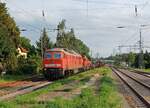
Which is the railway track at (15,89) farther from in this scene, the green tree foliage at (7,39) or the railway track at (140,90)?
the green tree foliage at (7,39)

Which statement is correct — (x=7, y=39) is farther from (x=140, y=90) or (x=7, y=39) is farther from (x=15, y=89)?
(x=140, y=90)

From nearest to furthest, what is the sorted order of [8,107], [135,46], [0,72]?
[8,107]
[0,72]
[135,46]

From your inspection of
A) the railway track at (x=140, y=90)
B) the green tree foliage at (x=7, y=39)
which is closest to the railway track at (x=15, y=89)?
the railway track at (x=140, y=90)

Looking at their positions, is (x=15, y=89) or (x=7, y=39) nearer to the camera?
(x=15, y=89)

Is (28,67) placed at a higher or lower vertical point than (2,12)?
lower

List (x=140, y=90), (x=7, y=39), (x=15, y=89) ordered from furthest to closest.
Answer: (x=7, y=39) < (x=15, y=89) < (x=140, y=90)

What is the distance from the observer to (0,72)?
56.1 meters

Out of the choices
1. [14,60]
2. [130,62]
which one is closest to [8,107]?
[14,60]

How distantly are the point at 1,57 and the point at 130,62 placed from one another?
137085 millimetres

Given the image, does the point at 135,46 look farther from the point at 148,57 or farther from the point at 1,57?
the point at 1,57

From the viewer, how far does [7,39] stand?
57219 mm

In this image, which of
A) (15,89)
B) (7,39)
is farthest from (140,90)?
(7,39)

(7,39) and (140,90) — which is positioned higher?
(7,39)

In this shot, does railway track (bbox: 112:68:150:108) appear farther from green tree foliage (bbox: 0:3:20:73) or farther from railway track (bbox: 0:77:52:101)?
green tree foliage (bbox: 0:3:20:73)
